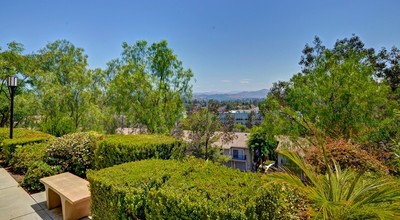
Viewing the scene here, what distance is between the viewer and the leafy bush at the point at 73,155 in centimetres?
527

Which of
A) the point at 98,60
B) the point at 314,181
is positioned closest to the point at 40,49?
the point at 98,60

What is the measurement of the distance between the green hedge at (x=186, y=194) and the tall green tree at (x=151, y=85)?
910 centimetres

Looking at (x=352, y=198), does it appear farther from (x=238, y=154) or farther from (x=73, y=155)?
(x=238, y=154)

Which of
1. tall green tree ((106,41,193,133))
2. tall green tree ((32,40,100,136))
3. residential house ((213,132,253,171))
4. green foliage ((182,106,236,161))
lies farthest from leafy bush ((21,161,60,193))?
residential house ((213,132,253,171))

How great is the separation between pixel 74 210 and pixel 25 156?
3699 mm

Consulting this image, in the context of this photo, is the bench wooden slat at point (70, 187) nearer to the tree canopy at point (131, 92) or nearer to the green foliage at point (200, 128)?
the tree canopy at point (131, 92)

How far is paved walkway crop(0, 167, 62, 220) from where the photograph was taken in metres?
3.52

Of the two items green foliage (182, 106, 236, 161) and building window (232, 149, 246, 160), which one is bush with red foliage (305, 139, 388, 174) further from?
building window (232, 149, 246, 160)

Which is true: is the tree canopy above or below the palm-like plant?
above

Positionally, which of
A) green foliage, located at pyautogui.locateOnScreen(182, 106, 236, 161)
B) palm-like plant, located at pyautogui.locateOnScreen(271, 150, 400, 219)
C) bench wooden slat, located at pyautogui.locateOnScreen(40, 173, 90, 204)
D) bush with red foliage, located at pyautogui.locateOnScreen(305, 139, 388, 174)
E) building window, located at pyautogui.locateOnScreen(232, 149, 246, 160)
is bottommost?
building window, located at pyautogui.locateOnScreen(232, 149, 246, 160)

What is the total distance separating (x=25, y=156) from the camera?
585 centimetres

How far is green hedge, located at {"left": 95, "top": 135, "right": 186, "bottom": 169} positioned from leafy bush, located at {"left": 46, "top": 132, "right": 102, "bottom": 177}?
851mm

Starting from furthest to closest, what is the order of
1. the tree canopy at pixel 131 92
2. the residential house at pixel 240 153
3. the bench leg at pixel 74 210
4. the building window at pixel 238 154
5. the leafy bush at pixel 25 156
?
the building window at pixel 238 154
the residential house at pixel 240 153
the tree canopy at pixel 131 92
the leafy bush at pixel 25 156
the bench leg at pixel 74 210

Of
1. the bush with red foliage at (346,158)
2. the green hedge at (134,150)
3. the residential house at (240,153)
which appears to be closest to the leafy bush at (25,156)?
the green hedge at (134,150)
